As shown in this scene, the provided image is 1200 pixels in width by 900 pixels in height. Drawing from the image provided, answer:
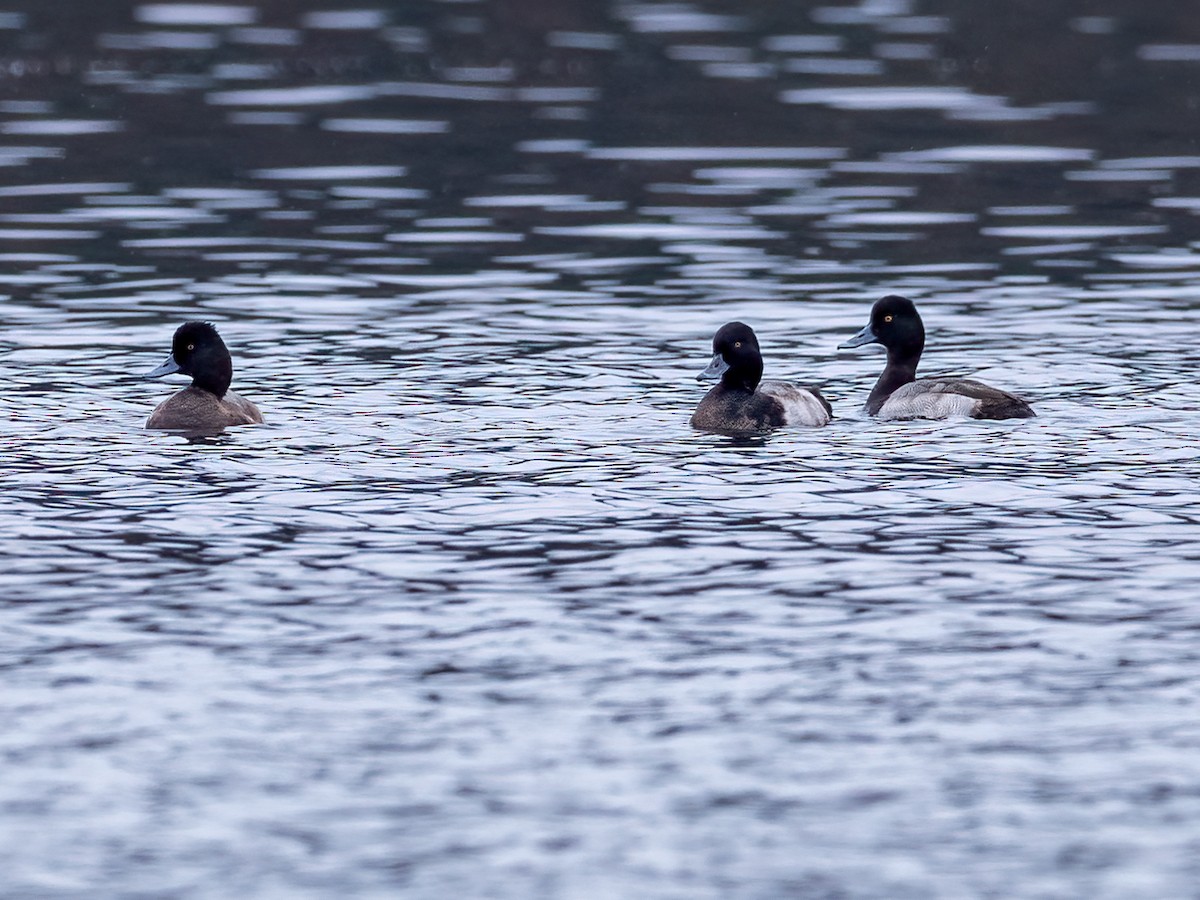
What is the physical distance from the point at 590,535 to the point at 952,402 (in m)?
5.21

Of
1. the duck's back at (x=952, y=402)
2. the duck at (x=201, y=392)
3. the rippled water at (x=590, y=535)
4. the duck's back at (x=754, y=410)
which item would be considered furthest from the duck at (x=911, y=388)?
the duck at (x=201, y=392)

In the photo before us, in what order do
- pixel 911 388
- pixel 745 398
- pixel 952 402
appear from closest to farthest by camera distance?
pixel 745 398, pixel 952 402, pixel 911 388

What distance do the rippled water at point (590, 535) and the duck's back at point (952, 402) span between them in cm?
39

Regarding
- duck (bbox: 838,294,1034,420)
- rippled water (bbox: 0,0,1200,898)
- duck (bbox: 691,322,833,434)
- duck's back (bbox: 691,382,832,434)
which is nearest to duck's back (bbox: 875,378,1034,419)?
duck (bbox: 838,294,1034,420)

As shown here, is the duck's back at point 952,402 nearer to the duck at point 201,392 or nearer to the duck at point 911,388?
the duck at point 911,388

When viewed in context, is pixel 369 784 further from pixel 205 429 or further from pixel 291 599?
pixel 205 429

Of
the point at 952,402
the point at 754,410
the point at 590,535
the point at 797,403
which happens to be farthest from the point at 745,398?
the point at 590,535

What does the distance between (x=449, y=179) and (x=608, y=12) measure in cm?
2095

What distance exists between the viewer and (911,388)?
1752 cm

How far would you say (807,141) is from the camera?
114 feet

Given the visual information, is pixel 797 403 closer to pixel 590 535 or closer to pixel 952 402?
pixel 952 402

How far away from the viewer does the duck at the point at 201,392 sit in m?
16.8

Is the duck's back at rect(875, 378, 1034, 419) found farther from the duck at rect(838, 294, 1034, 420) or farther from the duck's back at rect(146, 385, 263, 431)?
the duck's back at rect(146, 385, 263, 431)

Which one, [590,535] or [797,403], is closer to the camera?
[590,535]
